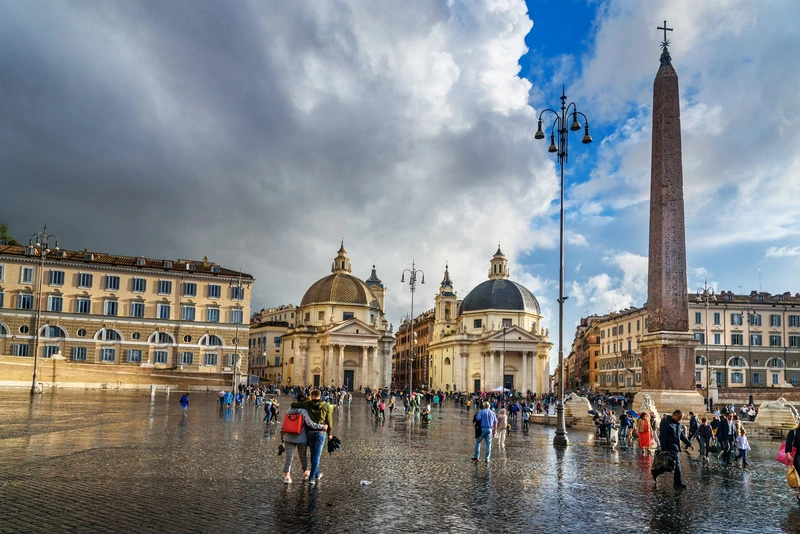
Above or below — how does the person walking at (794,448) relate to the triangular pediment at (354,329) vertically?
below

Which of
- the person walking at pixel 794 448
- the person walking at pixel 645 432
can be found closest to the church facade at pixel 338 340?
the person walking at pixel 645 432

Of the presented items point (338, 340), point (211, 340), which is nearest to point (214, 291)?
point (211, 340)

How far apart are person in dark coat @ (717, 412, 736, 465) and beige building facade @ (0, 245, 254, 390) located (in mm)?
42795

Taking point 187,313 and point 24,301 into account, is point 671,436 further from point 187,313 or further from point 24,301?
point 24,301

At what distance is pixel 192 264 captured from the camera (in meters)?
63.0

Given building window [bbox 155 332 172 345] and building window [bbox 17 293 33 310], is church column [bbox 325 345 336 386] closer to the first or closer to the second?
building window [bbox 155 332 172 345]

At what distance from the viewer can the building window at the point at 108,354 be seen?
57438 millimetres

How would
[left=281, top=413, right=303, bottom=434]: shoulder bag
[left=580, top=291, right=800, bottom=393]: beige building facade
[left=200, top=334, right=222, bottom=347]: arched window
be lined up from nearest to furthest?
[left=281, top=413, right=303, bottom=434]: shoulder bag
[left=200, top=334, right=222, bottom=347]: arched window
[left=580, top=291, right=800, bottom=393]: beige building facade

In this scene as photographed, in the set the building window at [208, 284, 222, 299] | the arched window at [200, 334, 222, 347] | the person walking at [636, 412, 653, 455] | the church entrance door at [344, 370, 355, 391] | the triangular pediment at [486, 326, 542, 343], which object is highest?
the building window at [208, 284, 222, 299]

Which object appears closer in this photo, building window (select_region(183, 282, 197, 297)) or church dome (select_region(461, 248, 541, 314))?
building window (select_region(183, 282, 197, 297))

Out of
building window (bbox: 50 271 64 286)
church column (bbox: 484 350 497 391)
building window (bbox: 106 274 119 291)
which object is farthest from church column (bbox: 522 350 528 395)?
building window (bbox: 50 271 64 286)

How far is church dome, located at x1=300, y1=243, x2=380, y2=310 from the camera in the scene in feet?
275

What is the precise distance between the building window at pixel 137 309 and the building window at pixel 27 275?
801 cm

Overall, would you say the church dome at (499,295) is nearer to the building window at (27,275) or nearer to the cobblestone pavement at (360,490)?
the building window at (27,275)
